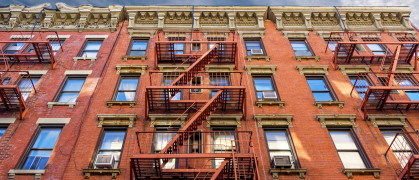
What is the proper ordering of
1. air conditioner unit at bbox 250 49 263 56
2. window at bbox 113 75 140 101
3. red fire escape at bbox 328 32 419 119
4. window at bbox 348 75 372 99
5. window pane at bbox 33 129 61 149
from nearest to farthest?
window pane at bbox 33 129 61 149
red fire escape at bbox 328 32 419 119
window at bbox 113 75 140 101
window at bbox 348 75 372 99
air conditioner unit at bbox 250 49 263 56

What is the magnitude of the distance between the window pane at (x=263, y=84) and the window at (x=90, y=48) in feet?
27.5

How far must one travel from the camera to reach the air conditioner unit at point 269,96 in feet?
44.7

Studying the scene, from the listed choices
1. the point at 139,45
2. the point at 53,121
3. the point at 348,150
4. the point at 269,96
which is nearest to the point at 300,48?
the point at 269,96

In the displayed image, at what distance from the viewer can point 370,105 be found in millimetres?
13383

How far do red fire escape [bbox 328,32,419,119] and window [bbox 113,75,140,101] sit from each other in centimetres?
944

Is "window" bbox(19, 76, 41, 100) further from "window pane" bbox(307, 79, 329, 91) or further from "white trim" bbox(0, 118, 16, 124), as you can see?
"window pane" bbox(307, 79, 329, 91)

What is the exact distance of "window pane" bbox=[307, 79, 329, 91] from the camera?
48.7 feet

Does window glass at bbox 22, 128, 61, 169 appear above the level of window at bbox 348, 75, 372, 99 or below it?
below

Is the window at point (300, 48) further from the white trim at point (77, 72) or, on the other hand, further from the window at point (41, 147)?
the window at point (41, 147)

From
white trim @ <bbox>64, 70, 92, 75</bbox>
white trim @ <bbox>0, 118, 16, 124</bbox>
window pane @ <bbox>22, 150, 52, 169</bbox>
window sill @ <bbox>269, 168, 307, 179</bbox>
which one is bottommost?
window sill @ <bbox>269, 168, 307, 179</bbox>

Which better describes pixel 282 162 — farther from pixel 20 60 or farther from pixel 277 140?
pixel 20 60

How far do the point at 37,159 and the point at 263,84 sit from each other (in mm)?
9591

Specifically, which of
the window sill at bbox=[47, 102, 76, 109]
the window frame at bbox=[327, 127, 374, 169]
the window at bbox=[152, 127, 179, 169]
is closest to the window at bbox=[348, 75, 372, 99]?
the window frame at bbox=[327, 127, 374, 169]

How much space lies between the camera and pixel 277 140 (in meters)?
12.3
